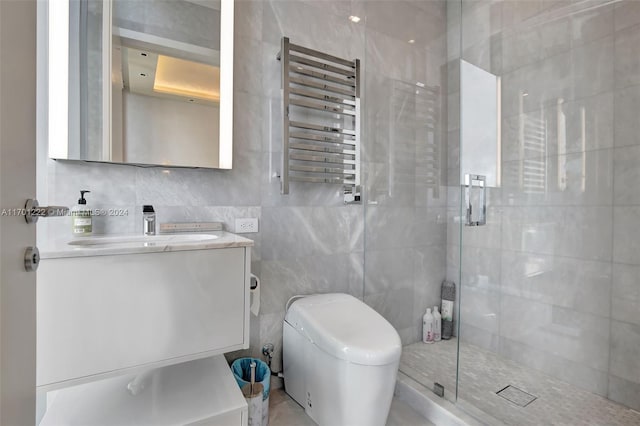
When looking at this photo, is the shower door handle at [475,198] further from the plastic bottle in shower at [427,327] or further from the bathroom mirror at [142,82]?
the bathroom mirror at [142,82]

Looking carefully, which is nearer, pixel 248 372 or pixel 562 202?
pixel 248 372

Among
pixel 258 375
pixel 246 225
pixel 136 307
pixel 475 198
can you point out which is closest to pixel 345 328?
pixel 258 375

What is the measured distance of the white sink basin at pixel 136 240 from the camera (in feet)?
3.97

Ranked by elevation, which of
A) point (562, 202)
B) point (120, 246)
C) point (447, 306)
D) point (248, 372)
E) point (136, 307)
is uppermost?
point (562, 202)

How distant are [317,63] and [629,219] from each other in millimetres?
1715

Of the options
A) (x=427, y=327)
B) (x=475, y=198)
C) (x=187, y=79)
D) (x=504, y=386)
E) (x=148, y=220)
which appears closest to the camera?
(x=148, y=220)

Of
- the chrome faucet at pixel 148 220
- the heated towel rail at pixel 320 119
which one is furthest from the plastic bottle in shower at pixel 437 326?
the chrome faucet at pixel 148 220

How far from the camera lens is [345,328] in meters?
1.46

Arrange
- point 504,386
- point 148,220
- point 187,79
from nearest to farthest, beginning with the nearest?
1. point 148,220
2. point 187,79
3. point 504,386

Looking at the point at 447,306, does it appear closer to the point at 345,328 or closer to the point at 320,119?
the point at 345,328

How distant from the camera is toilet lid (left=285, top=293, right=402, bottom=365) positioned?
1.29 meters

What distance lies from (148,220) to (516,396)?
1.90 m

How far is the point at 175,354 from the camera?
3.75 ft

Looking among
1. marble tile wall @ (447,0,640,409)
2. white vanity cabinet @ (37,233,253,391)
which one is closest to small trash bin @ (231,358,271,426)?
white vanity cabinet @ (37,233,253,391)
